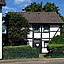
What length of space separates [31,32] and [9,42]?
12.4 ft

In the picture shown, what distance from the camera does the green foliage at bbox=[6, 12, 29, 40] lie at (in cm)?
4316

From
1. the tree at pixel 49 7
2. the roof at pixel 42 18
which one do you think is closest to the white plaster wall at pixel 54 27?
the roof at pixel 42 18

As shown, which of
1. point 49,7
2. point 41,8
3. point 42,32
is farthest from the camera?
point 41,8

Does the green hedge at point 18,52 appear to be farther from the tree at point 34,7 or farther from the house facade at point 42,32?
the tree at point 34,7

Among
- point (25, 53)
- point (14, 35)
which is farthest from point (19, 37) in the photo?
point (25, 53)

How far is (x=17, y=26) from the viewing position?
43.6m

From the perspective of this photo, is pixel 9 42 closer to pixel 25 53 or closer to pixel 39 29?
pixel 39 29

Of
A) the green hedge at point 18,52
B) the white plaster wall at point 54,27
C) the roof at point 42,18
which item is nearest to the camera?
the green hedge at point 18,52

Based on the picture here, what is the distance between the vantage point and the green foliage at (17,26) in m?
43.2

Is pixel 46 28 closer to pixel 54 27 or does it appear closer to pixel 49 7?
pixel 54 27

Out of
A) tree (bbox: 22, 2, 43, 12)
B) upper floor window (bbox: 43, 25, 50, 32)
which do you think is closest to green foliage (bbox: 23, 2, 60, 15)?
tree (bbox: 22, 2, 43, 12)

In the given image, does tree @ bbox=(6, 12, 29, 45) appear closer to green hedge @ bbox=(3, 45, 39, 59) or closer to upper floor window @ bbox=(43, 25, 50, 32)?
upper floor window @ bbox=(43, 25, 50, 32)

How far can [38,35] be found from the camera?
47.2 m

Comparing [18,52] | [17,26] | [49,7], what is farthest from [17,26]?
[49,7]
